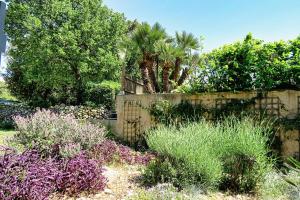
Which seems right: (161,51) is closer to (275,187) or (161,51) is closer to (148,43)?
(148,43)

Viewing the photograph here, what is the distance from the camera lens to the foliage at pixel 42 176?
377 centimetres

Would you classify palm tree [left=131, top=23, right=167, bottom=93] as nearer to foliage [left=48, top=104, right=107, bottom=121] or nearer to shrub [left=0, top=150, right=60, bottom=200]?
foliage [left=48, top=104, right=107, bottom=121]

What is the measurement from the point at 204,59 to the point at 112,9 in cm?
1182

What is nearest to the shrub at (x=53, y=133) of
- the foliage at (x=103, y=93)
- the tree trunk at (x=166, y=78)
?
the tree trunk at (x=166, y=78)

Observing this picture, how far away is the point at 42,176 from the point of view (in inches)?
167

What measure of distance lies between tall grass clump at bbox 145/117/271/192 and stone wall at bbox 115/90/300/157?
8.69ft

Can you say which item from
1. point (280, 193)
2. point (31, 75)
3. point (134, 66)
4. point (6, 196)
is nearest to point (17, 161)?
point (6, 196)

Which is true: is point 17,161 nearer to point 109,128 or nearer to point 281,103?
point 281,103

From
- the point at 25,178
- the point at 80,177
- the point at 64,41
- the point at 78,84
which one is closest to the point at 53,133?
the point at 80,177

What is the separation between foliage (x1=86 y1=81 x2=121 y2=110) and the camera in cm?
1883

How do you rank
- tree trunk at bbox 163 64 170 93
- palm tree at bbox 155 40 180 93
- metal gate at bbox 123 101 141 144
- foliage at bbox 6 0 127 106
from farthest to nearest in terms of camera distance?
foliage at bbox 6 0 127 106 < tree trunk at bbox 163 64 170 93 < palm tree at bbox 155 40 180 93 < metal gate at bbox 123 101 141 144

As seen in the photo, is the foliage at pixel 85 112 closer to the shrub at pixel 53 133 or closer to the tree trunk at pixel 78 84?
the tree trunk at pixel 78 84

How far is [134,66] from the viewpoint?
86.2ft

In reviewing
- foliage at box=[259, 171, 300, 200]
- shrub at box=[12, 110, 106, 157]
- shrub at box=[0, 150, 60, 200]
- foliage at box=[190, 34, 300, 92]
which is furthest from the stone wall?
shrub at box=[0, 150, 60, 200]
